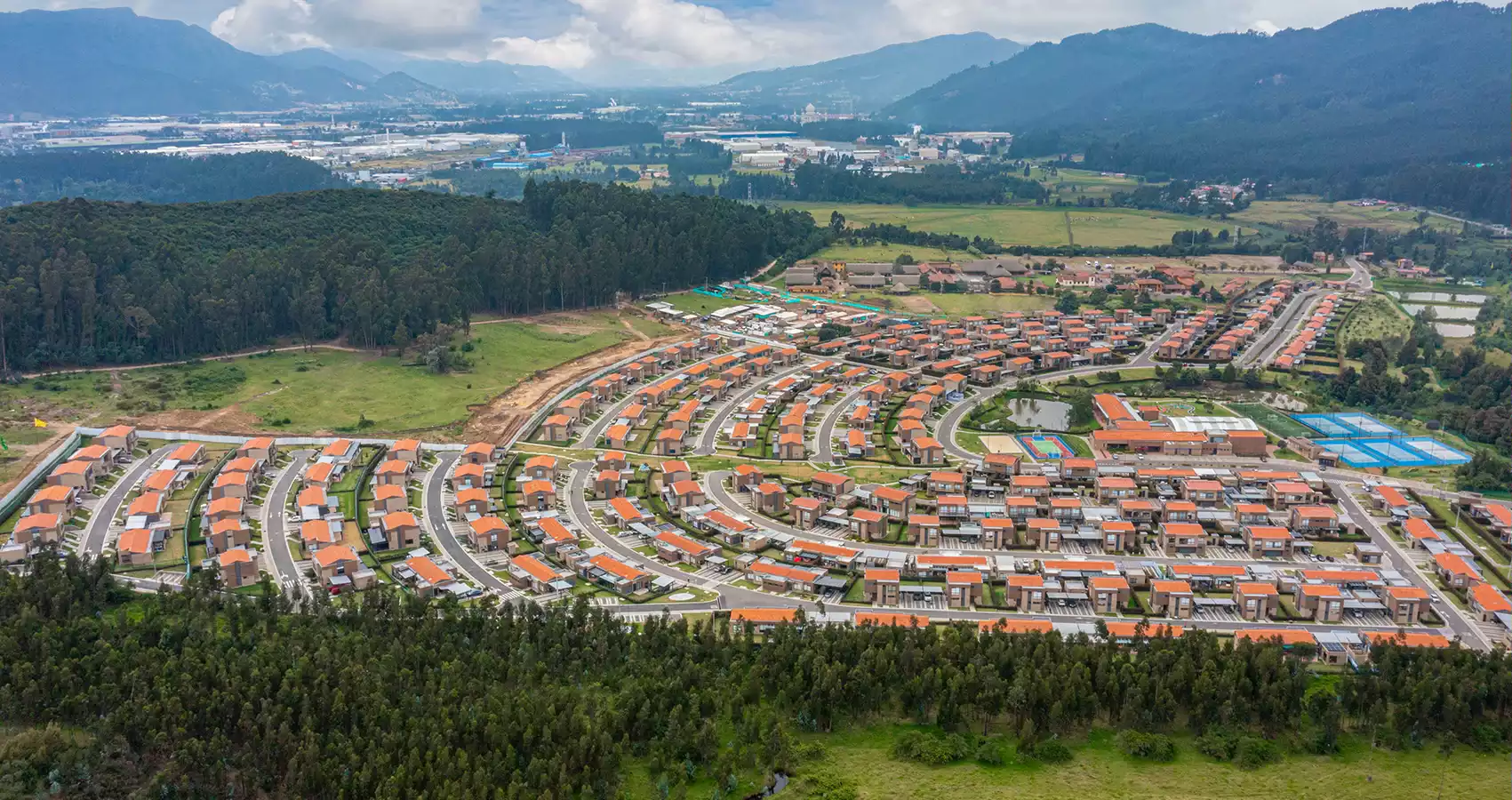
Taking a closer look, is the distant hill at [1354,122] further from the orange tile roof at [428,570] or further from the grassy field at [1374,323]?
the orange tile roof at [428,570]

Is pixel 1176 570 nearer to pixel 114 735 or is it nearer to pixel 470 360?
pixel 114 735

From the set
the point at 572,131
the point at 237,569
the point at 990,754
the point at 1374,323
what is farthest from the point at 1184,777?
the point at 572,131

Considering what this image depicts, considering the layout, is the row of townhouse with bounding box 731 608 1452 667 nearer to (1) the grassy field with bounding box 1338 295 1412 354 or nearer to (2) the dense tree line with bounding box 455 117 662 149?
(1) the grassy field with bounding box 1338 295 1412 354

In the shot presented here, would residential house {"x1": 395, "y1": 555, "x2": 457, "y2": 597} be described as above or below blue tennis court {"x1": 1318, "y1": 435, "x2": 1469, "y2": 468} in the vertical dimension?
below

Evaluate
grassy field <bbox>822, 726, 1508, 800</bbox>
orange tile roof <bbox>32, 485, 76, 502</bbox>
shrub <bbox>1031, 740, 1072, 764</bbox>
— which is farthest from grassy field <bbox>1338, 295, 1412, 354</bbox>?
orange tile roof <bbox>32, 485, 76, 502</bbox>

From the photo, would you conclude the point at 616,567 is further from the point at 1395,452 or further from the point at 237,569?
the point at 1395,452

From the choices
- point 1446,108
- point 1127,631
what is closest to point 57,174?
point 1127,631
